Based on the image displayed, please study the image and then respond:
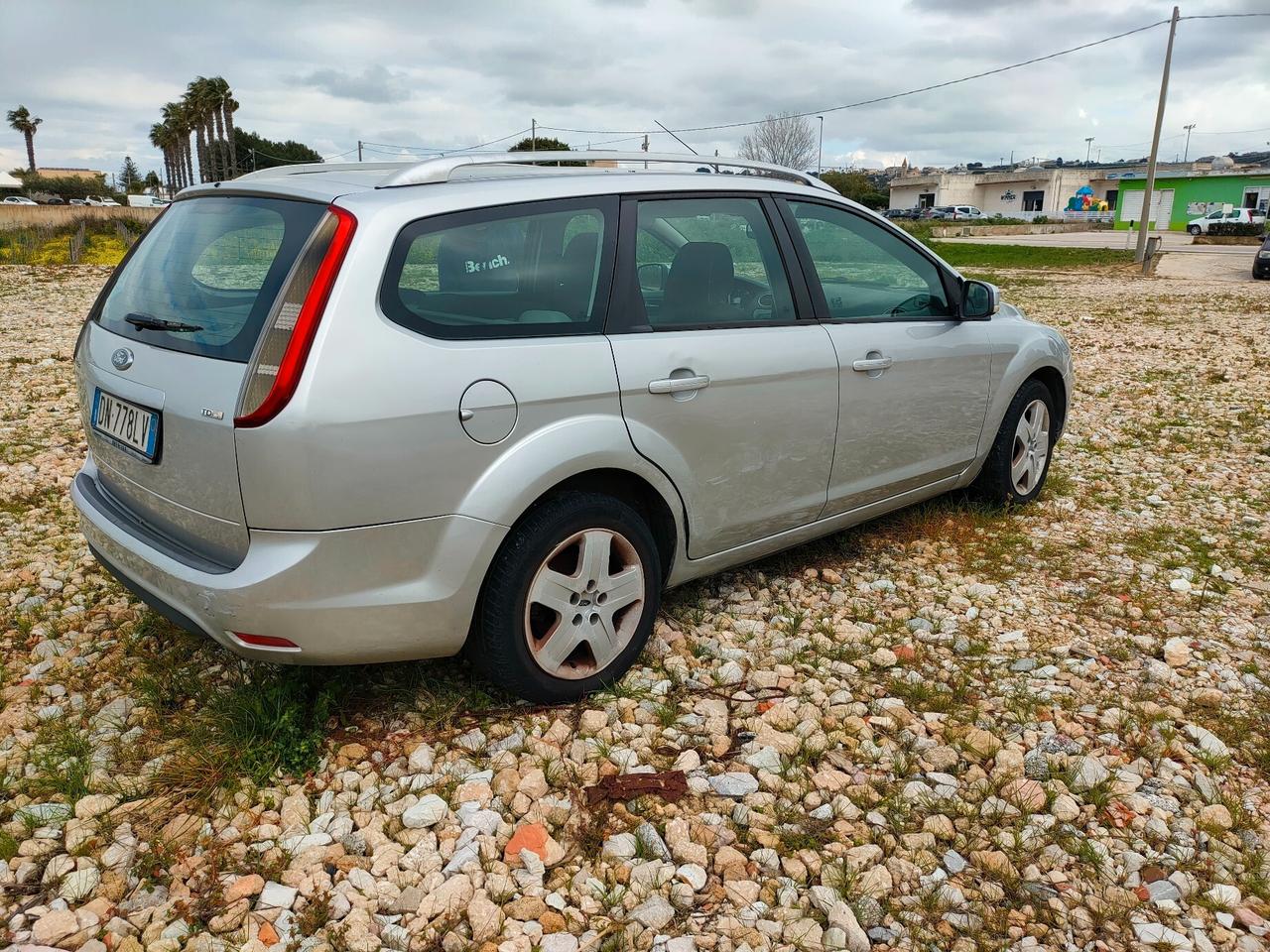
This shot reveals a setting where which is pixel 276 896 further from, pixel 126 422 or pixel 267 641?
pixel 126 422

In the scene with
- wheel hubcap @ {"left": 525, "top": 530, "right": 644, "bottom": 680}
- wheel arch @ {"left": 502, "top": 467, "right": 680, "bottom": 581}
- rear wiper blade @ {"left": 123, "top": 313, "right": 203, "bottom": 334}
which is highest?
rear wiper blade @ {"left": 123, "top": 313, "right": 203, "bottom": 334}

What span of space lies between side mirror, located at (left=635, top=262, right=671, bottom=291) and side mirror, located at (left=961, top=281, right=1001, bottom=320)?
178 centimetres

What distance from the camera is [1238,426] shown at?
24.4 ft

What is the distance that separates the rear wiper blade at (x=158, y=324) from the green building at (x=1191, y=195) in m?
70.3

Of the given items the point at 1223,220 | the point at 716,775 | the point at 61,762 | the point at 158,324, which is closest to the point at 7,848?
the point at 61,762

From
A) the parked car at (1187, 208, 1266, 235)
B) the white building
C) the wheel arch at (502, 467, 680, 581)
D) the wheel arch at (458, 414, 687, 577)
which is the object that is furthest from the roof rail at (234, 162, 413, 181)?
the white building

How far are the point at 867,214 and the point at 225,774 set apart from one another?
3317 mm

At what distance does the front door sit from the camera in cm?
396

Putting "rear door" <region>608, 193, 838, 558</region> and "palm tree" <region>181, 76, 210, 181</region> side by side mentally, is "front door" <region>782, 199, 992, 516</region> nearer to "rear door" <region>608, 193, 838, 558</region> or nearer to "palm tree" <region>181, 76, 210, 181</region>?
"rear door" <region>608, 193, 838, 558</region>

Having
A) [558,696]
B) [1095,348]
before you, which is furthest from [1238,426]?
[558,696]

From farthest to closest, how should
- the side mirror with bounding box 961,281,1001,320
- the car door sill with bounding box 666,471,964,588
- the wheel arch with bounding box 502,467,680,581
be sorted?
the side mirror with bounding box 961,281,1001,320, the car door sill with bounding box 666,471,964,588, the wheel arch with bounding box 502,467,680,581

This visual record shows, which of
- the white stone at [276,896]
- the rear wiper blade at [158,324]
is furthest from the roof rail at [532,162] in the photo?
the white stone at [276,896]

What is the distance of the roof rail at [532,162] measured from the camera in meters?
3.02

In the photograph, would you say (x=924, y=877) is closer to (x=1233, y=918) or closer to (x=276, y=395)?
(x=1233, y=918)
